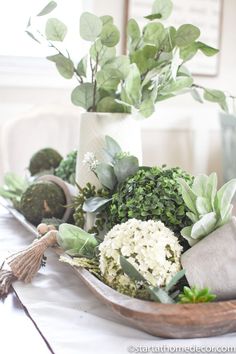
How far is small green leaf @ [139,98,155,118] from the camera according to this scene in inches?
39.7

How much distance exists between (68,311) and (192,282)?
174 mm

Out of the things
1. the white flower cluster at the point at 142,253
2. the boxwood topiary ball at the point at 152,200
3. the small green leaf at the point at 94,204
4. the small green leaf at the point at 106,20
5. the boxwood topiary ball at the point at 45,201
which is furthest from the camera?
the boxwood topiary ball at the point at 45,201

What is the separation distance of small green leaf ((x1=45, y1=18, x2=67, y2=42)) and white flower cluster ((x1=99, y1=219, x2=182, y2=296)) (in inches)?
19.0

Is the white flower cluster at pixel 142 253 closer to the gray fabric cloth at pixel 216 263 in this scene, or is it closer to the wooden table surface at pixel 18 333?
the gray fabric cloth at pixel 216 263

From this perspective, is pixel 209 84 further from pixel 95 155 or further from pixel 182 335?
pixel 182 335

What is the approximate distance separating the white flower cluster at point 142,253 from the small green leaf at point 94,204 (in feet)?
0.57

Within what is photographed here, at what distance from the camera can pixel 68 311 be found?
0.73 m

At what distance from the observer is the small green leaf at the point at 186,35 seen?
101 centimetres

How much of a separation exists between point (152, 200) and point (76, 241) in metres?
0.14

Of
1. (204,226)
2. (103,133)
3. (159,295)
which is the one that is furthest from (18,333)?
(103,133)

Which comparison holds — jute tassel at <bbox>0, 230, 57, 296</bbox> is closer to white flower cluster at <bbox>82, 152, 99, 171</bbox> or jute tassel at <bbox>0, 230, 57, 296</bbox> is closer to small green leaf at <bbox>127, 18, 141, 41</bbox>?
white flower cluster at <bbox>82, 152, 99, 171</bbox>

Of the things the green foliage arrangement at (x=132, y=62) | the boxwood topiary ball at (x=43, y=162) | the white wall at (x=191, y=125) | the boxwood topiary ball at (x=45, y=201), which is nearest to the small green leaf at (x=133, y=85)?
the green foliage arrangement at (x=132, y=62)

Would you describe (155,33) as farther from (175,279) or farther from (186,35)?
(175,279)

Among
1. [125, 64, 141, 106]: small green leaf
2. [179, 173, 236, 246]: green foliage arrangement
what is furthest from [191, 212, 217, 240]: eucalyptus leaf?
[125, 64, 141, 106]: small green leaf
